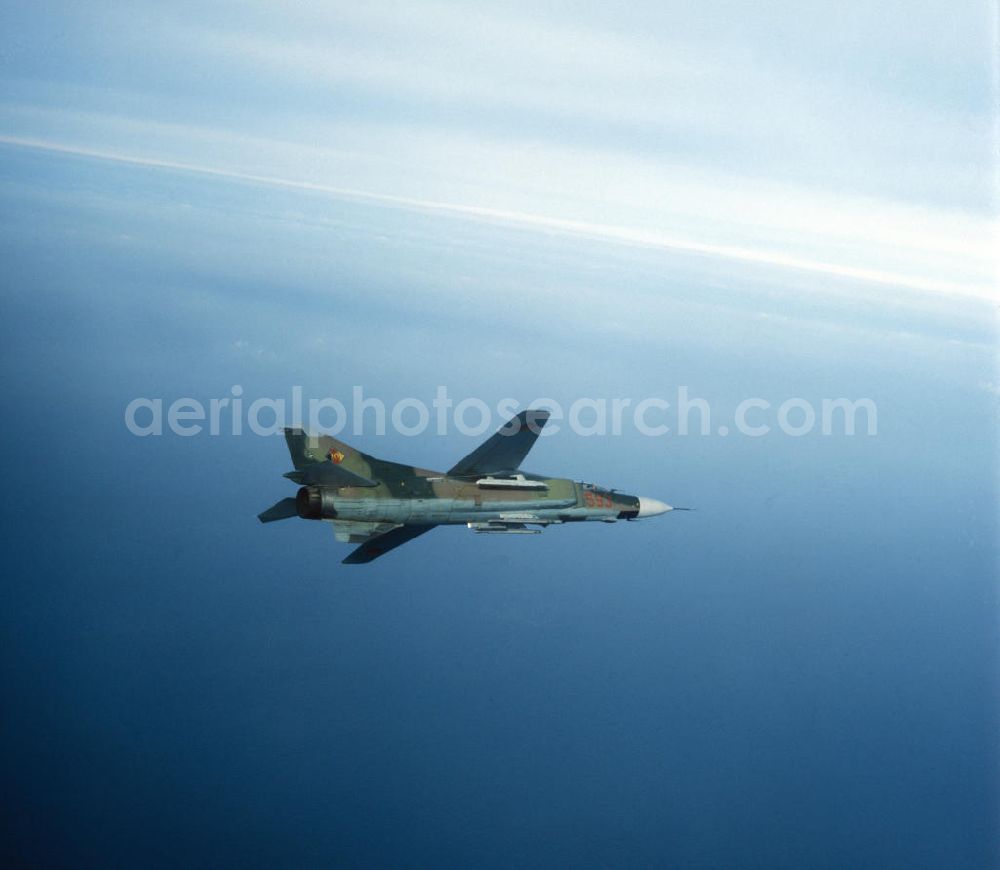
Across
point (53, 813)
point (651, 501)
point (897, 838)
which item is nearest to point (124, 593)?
point (53, 813)

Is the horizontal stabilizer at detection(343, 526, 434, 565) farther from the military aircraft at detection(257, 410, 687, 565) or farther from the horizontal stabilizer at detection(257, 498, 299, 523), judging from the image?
the horizontal stabilizer at detection(257, 498, 299, 523)

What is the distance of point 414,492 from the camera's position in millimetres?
35281

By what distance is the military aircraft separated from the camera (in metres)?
34.6

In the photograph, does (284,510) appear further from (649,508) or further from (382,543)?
(649,508)

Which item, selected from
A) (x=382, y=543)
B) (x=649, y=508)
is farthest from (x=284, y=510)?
(x=649, y=508)

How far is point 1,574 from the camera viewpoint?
69625 mm

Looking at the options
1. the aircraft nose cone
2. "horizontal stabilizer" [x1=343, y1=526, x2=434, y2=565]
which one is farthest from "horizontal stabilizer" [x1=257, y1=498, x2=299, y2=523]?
the aircraft nose cone

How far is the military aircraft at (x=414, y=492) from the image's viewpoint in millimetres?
34562

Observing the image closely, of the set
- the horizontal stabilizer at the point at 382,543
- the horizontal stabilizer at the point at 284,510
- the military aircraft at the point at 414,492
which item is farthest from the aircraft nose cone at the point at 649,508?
the horizontal stabilizer at the point at 284,510

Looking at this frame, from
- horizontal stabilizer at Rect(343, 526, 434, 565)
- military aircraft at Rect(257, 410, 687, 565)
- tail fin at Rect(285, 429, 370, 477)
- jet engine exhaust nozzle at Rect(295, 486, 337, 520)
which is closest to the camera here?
jet engine exhaust nozzle at Rect(295, 486, 337, 520)

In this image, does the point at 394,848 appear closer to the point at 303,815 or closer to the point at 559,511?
the point at 303,815

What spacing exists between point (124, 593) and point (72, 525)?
9839 mm

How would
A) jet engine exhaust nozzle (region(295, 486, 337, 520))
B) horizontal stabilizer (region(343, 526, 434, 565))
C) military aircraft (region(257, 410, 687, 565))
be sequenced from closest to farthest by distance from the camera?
jet engine exhaust nozzle (region(295, 486, 337, 520))
military aircraft (region(257, 410, 687, 565))
horizontal stabilizer (region(343, 526, 434, 565))

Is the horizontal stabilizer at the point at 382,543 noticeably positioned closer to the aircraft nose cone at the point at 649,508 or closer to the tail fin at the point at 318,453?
the tail fin at the point at 318,453
